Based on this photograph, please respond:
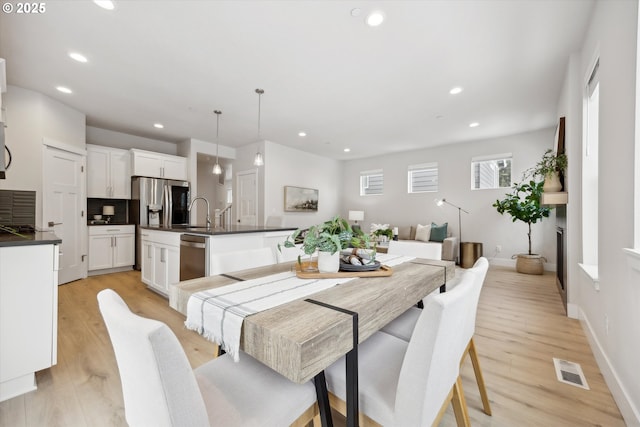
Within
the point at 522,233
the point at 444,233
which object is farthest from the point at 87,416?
the point at 522,233

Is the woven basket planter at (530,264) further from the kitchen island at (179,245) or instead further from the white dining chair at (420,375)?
the white dining chair at (420,375)

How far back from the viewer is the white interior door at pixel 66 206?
11.8ft

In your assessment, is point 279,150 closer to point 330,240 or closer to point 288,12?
point 288,12

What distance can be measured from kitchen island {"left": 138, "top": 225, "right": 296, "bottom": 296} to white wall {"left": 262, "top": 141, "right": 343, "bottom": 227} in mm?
2340

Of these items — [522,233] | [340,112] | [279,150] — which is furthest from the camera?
[279,150]

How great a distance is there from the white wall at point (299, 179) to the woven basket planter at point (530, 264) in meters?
4.35

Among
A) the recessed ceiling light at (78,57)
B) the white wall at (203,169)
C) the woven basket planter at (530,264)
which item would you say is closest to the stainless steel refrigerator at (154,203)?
the white wall at (203,169)

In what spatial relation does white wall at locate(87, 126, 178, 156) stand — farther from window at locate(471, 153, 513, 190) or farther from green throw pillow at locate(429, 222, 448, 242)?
window at locate(471, 153, 513, 190)

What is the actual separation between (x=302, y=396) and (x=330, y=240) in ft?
2.18

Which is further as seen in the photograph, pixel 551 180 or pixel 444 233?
pixel 444 233

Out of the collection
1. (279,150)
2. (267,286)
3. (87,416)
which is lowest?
(87,416)

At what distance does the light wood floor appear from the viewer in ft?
4.53

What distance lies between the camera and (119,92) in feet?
11.2

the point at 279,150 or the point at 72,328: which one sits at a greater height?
the point at 279,150
